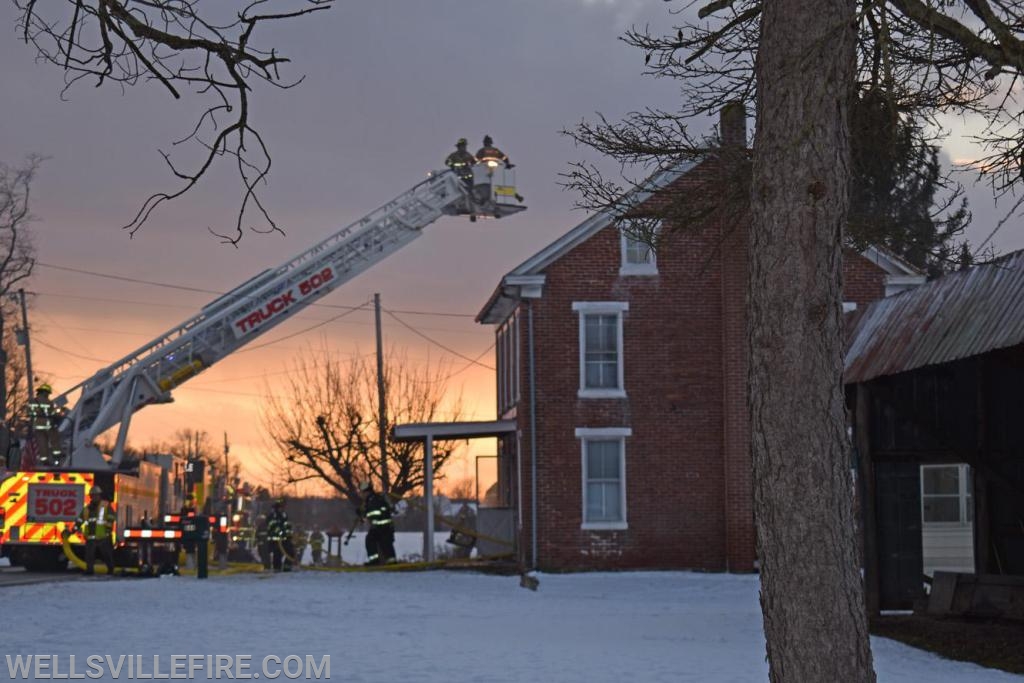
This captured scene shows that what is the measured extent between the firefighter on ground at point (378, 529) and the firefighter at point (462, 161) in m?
6.60

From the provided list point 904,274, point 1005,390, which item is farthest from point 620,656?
point 904,274

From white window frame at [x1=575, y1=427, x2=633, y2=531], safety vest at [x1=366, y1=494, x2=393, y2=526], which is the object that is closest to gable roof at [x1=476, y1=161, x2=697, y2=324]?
white window frame at [x1=575, y1=427, x2=633, y2=531]

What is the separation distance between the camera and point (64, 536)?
2588 centimetres

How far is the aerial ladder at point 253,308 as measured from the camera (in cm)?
2792

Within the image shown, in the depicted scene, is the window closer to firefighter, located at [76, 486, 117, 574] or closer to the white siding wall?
the white siding wall

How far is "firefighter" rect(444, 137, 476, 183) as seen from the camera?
31.4 m

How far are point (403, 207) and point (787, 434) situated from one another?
24.8m

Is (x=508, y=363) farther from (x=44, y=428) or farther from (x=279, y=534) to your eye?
(x=44, y=428)

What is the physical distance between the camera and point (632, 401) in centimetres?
2850

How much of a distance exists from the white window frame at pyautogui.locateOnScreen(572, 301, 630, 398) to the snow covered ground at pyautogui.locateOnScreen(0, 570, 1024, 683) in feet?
15.1

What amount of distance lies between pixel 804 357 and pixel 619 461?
2208 cm

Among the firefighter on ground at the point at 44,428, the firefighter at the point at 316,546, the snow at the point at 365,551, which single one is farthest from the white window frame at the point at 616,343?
the firefighter at the point at 316,546

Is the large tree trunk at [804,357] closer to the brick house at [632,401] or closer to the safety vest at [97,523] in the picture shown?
the safety vest at [97,523]

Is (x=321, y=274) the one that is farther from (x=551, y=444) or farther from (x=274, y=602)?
(x=274, y=602)
